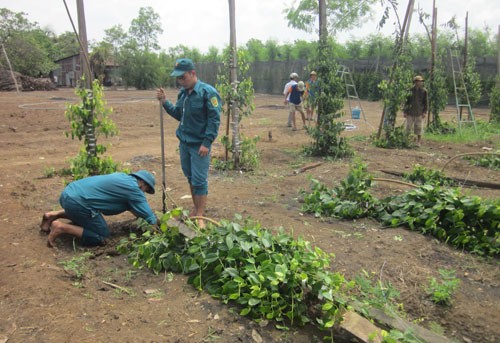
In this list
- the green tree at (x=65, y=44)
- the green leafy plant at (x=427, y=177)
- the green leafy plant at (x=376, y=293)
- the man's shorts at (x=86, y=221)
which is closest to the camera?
the green leafy plant at (x=376, y=293)

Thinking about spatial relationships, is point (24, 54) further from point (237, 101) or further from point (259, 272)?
point (259, 272)

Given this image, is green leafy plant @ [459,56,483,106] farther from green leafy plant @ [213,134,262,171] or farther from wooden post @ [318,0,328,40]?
green leafy plant @ [213,134,262,171]

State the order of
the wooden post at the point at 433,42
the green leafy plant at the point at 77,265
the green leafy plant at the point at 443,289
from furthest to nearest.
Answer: the wooden post at the point at 433,42 < the green leafy plant at the point at 77,265 < the green leafy plant at the point at 443,289

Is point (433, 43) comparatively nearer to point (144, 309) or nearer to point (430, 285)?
point (430, 285)

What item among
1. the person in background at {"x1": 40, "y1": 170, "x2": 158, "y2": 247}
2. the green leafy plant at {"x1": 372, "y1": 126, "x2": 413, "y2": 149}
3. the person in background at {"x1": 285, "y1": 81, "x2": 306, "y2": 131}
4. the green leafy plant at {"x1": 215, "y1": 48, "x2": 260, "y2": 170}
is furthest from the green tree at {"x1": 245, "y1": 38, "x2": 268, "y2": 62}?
the person in background at {"x1": 40, "y1": 170, "x2": 158, "y2": 247}

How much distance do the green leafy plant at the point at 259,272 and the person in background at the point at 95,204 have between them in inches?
21.0

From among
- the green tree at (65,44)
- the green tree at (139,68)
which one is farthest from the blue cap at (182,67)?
the green tree at (65,44)

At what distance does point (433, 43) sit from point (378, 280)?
31.7 ft

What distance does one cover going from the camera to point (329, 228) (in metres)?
4.68

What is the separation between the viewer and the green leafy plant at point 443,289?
129 inches

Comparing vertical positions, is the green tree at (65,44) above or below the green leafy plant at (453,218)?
above

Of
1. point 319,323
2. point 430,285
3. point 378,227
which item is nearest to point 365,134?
point 378,227

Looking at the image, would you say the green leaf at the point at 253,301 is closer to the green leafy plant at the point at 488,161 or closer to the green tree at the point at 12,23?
the green leafy plant at the point at 488,161

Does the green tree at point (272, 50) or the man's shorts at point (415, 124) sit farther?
the green tree at point (272, 50)
